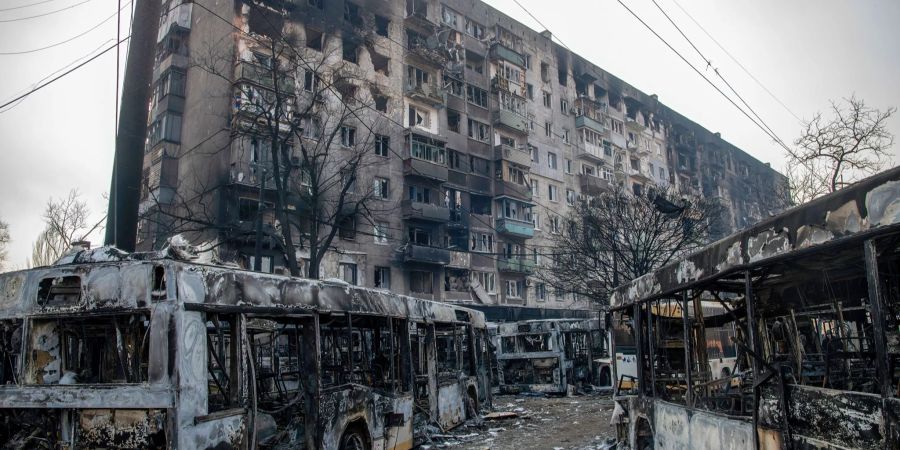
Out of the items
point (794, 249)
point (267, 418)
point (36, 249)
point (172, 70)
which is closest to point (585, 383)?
point (267, 418)

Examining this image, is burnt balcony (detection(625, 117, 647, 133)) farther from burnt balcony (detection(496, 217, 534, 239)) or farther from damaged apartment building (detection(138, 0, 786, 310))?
burnt balcony (detection(496, 217, 534, 239))

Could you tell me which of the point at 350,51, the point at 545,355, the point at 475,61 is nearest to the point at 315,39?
the point at 350,51

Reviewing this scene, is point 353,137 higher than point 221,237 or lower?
higher

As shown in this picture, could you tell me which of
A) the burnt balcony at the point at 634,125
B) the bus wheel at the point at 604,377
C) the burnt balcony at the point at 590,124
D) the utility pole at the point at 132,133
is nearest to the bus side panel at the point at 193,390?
the utility pole at the point at 132,133

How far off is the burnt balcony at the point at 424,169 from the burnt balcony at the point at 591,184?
1634 cm

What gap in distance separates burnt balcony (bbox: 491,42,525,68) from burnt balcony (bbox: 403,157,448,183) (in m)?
11.7

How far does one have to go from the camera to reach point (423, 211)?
3484 cm

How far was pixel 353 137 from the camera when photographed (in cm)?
3316

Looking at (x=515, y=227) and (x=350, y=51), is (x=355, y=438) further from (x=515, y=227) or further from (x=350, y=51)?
(x=515, y=227)

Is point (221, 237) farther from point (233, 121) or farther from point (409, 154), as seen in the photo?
point (409, 154)

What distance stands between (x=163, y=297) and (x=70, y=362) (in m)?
1.55

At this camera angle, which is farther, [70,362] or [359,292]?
[359,292]

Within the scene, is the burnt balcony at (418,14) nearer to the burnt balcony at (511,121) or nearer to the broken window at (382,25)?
the broken window at (382,25)

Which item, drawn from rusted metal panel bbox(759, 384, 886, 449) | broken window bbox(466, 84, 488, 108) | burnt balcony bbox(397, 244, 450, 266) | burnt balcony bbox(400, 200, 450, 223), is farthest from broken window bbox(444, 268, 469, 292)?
rusted metal panel bbox(759, 384, 886, 449)
